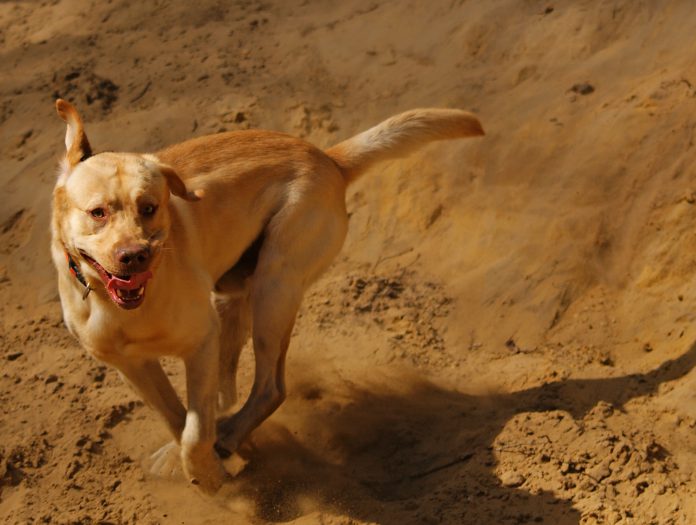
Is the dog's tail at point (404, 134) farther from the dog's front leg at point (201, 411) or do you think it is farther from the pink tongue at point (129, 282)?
the pink tongue at point (129, 282)

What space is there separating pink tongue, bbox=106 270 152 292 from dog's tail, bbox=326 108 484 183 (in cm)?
190

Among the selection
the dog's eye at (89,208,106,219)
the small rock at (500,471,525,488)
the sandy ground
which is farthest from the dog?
the small rock at (500,471,525,488)

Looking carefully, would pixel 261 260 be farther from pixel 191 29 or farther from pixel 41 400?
pixel 191 29

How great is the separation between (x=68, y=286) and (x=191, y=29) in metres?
4.67

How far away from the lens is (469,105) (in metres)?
6.95

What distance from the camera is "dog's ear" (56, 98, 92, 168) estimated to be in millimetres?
3980

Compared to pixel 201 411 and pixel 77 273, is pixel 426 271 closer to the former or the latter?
pixel 201 411

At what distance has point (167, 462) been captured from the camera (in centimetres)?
499

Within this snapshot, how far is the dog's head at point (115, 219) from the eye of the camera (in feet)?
11.7

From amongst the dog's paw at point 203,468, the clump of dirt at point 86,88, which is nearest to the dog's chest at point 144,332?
the dog's paw at point 203,468

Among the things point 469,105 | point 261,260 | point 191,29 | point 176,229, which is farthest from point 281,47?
point 176,229

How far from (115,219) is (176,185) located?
447 mm

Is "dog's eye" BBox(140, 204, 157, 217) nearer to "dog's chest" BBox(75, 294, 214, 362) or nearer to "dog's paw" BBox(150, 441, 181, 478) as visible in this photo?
"dog's chest" BBox(75, 294, 214, 362)

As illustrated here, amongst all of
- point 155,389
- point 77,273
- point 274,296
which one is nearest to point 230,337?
point 274,296
